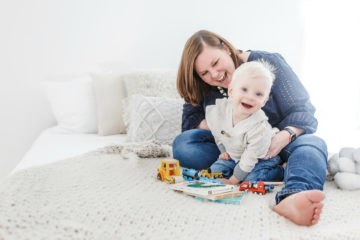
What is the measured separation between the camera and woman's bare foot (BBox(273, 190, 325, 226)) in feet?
2.75

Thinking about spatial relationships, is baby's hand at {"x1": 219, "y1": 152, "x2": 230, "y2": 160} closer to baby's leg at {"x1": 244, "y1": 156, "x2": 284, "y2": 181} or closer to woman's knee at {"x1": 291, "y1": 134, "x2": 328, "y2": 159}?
baby's leg at {"x1": 244, "y1": 156, "x2": 284, "y2": 181}

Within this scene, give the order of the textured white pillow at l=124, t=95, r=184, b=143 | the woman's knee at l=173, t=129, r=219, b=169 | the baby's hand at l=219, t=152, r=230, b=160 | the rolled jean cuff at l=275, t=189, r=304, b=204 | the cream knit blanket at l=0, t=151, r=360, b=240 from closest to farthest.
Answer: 1. the cream knit blanket at l=0, t=151, r=360, b=240
2. the rolled jean cuff at l=275, t=189, r=304, b=204
3. the baby's hand at l=219, t=152, r=230, b=160
4. the woman's knee at l=173, t=129, r=219, b=169
5. the textured white pillow at l=124, t=95, r=184, b=143

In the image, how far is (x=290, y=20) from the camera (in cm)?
242

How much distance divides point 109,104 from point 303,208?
4.39 feet

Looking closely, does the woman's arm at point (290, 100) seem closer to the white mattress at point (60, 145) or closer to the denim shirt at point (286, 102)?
the denim shirt at point (286, 102)

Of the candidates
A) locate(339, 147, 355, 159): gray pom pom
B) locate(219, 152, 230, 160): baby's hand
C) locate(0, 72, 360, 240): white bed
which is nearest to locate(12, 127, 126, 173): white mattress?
locate(0, 72, 360, 240): white bed

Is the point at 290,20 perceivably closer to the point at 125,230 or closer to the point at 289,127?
the point at 289,127

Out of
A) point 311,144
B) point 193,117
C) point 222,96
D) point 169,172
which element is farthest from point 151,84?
point 311,144

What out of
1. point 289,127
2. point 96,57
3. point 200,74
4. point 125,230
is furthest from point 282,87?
point 96,57

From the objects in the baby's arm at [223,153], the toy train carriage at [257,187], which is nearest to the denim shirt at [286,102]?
the baby's arm at [223,153]

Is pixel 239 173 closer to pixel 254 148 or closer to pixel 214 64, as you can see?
pixel 254 148

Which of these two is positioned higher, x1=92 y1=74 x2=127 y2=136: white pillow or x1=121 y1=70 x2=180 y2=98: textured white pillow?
x1=121 y1=70 x2=180 y2=98: textured white pillow

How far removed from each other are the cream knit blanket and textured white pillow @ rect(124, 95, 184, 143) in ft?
1.76

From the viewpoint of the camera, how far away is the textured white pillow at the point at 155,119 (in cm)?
174
